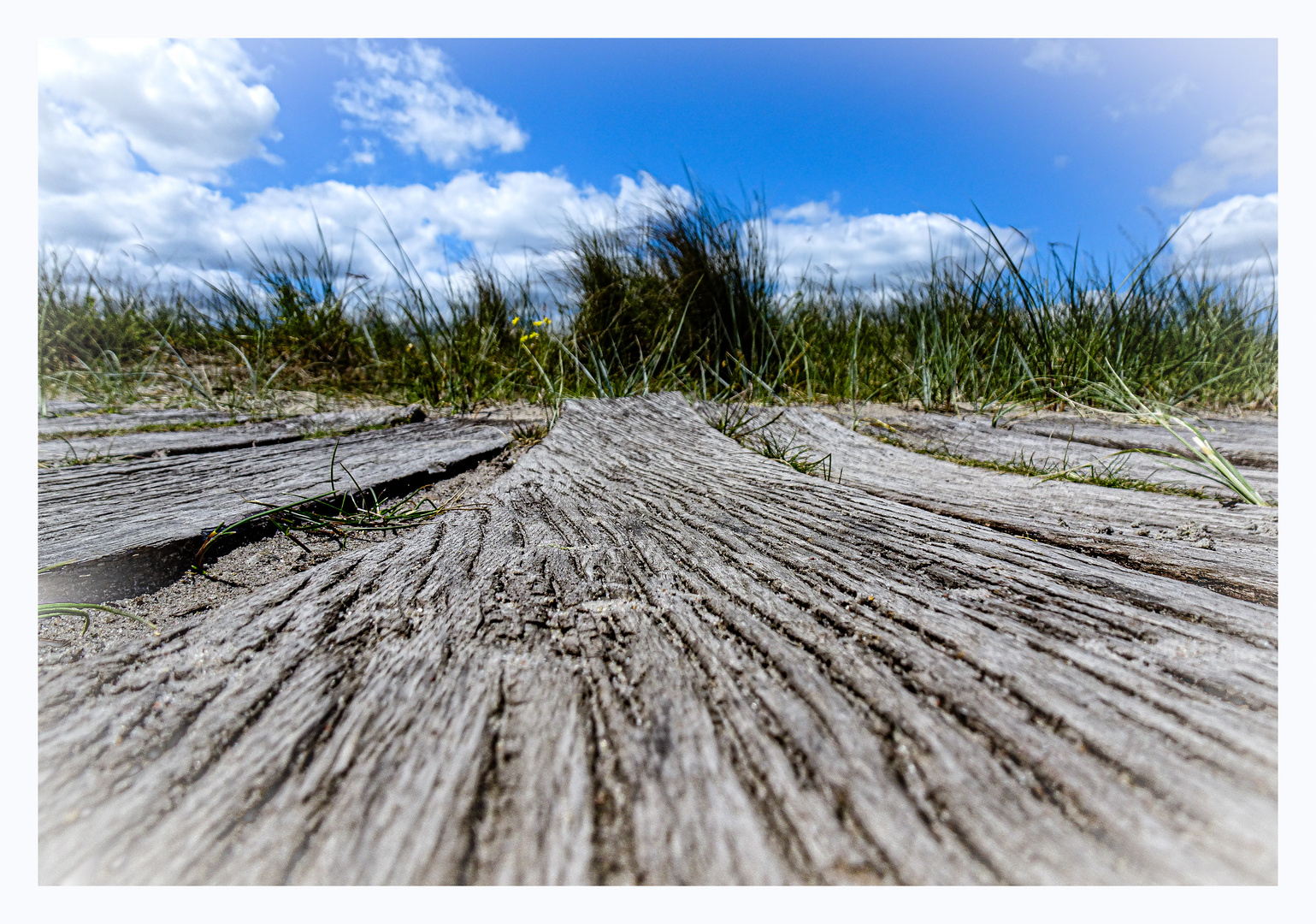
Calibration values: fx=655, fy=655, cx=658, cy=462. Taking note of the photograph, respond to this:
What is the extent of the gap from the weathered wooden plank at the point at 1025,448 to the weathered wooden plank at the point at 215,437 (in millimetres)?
1813

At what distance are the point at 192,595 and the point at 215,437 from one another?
1159 millimetres

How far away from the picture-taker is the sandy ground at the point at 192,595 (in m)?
0.89

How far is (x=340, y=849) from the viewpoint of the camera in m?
0.49

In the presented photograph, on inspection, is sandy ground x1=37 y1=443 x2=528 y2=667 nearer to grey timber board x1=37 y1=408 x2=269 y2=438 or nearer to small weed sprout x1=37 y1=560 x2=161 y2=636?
small weed sprout x1=37 y1=560 x2=161 y2=636

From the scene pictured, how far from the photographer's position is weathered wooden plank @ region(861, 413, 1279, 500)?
A: 164 cm

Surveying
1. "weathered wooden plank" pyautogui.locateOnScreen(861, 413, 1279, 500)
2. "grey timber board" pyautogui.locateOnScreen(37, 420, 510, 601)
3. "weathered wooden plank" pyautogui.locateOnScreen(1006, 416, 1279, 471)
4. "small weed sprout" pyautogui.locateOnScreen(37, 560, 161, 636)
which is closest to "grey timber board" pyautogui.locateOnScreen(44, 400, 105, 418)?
"grey timber board" pyautogui.locateOnScreen(37, 420, 510, 601)

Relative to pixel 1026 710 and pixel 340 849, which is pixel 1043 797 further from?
pixel 340 849

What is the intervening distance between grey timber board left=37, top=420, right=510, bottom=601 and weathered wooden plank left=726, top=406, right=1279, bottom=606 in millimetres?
1148

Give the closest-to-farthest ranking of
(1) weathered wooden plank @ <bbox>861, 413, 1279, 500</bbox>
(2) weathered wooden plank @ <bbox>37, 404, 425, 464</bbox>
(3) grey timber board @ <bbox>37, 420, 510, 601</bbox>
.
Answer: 1. (3) grey timber board @ <bbox>37, 420, 510, 601</bbox>
2. (1) weathered wooden plank @ <bbox>861, 413, 1279, 500</bbox>
3. (2) weathered wooden plank @ <bbox>37, 404, 425, 464</bbox>

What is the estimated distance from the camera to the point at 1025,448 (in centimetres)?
207

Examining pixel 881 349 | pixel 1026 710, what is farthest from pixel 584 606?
pixel 881 349

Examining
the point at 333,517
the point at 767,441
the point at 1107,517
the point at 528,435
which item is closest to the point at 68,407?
the point at 528,435

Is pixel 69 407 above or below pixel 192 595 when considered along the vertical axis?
above

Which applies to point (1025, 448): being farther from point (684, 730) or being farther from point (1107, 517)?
point (684, 730)
